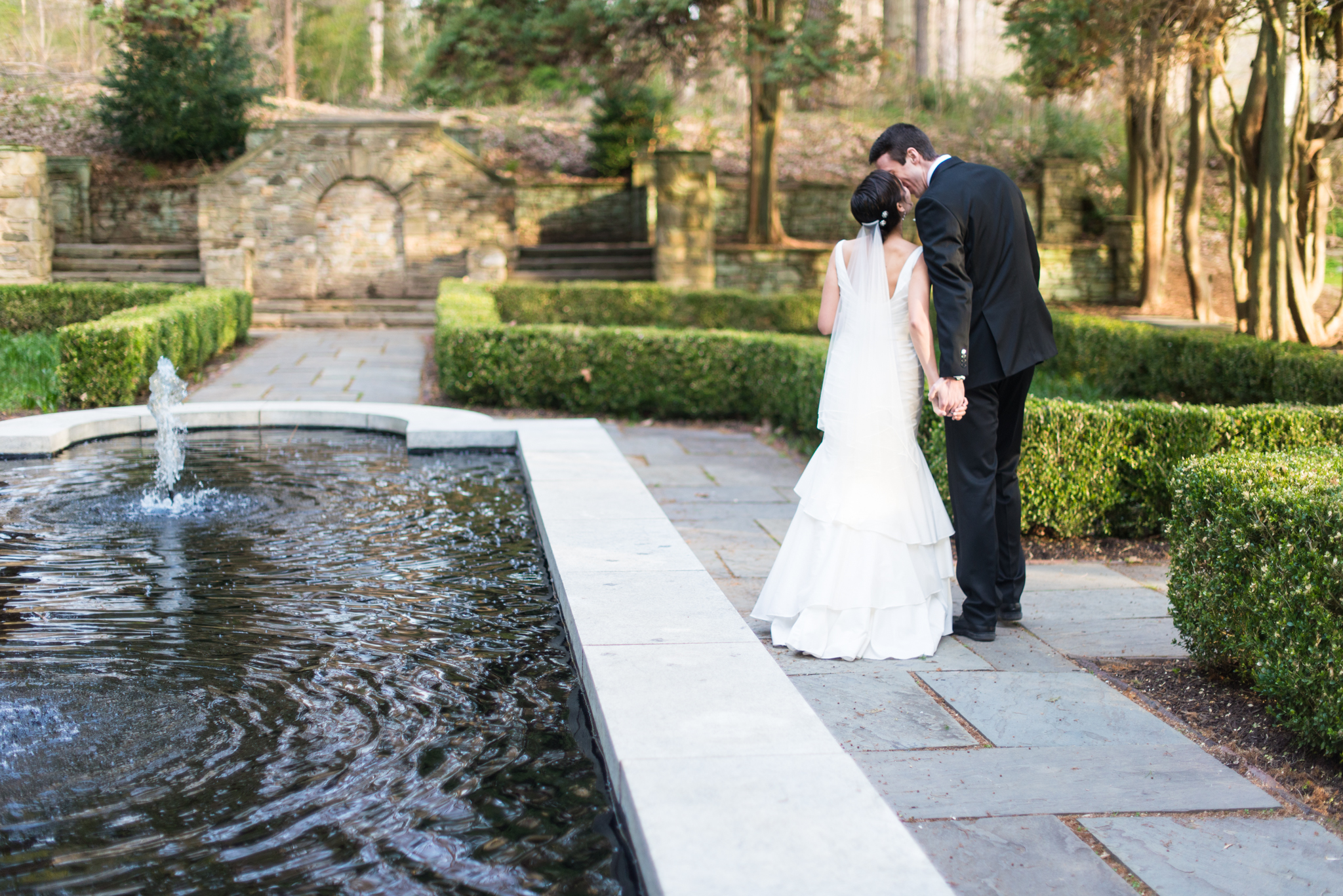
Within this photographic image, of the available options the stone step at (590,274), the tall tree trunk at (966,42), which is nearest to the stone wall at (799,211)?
the stone step at (590,274)

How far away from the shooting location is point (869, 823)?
233cm

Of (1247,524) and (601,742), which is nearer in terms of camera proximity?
(601,742)

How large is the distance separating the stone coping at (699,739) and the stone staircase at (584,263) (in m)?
13.4

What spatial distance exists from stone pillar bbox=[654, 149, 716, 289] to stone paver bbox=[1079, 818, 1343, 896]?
15023 mm

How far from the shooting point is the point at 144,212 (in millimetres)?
19719

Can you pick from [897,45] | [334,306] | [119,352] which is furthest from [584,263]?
[897,45]

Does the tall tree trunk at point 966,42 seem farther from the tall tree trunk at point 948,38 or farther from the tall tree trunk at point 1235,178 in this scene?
the tall tree trunk at point 1235,178

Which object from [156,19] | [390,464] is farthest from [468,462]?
[156,19]

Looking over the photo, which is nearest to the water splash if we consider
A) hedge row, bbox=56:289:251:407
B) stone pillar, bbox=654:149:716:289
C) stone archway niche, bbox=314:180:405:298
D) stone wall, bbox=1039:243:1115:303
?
hedge row, bbox=56:289:251:407

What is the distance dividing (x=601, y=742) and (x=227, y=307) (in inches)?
462

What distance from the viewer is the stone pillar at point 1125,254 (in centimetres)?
1977

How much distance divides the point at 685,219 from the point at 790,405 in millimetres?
9630

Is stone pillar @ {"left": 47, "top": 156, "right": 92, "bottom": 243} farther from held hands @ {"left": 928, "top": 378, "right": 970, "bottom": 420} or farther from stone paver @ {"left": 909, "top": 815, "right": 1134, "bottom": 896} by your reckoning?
stone paver @ {"left": 909, "top": 815, "right": 1134, "bottom": 896}

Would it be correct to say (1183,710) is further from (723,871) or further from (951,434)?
(723,871)
